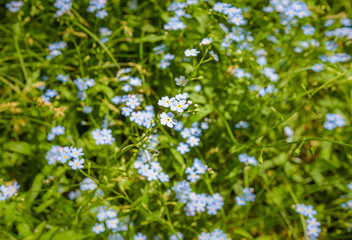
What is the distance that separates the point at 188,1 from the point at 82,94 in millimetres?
1178

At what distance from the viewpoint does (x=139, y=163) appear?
2.66m

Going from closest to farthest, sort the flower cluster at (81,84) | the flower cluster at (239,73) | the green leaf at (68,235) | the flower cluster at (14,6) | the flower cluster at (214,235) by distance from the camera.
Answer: the green leaf at (68,235), the flower cluster at (214,235), the flower cluster at (81,84), the flower cluster at (239,73), the flower cluster at (14,6)

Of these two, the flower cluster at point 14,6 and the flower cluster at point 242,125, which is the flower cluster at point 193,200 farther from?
the flower cluster at point 14,6

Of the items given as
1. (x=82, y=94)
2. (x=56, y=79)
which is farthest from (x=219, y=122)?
(x=56, y=79)

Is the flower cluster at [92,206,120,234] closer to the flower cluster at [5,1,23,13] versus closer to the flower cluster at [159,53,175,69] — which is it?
the flower cluster at [159,53,175,69]

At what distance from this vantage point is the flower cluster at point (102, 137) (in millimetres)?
2713

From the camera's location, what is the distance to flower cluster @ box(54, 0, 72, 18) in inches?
122

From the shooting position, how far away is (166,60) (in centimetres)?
312

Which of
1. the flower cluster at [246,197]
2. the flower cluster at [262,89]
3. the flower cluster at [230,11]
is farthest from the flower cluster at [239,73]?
the flower cluster at [246,197]

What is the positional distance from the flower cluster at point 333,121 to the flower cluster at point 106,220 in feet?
6.58

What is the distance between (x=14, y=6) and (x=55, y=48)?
21.1 inches

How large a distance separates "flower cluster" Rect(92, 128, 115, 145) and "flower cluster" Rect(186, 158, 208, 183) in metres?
0.64

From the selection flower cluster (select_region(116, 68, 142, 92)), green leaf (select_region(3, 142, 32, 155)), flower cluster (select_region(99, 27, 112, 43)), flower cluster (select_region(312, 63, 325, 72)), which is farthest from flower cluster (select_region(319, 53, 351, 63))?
green leaf (select_region(3, 142, 32, 155))

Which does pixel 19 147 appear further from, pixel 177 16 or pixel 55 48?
pixel 177 16
